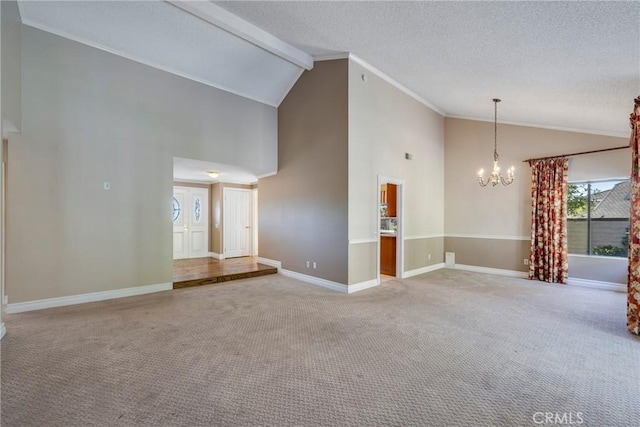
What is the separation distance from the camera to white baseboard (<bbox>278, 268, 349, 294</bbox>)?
5.18 metres

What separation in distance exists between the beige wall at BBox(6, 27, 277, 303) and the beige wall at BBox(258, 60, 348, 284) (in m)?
1.54

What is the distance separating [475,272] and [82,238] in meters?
7.77

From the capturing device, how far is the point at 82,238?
14.6 ft

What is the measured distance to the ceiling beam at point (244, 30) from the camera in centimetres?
395

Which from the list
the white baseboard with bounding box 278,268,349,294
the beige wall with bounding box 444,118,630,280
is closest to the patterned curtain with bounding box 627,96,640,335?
the beige wall with bounding box 444,118,630,280

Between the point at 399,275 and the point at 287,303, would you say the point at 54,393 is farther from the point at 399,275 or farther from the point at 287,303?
the point at 399,275

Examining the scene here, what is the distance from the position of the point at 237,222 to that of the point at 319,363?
6.74 metres

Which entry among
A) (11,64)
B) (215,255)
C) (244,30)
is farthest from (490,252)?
(11,64)

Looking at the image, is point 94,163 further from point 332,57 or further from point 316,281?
point 332,57

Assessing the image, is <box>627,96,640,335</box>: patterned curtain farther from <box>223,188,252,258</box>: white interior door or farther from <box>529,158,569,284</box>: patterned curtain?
<box>223,188,252,258</box>: white interior door

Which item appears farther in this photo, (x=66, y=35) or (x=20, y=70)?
(x=66, y=35)

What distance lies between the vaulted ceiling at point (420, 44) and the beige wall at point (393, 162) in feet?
1.73

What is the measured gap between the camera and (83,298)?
14.6ft

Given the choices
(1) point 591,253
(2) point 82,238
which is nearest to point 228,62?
(2) point 82,238
